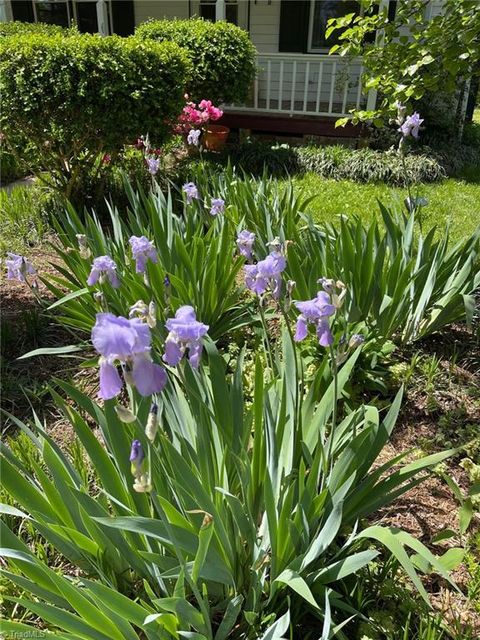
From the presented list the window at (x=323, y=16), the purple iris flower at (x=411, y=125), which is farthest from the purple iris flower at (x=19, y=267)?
the window at (x=323, y=16)

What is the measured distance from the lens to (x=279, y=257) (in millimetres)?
1517

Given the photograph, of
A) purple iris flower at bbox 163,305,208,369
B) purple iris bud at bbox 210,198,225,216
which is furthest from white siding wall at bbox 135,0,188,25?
purple iris flower at bbox 163,305,208,369

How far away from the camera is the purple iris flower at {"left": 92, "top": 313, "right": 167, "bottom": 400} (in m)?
0.88

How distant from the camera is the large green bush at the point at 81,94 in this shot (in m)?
4.50

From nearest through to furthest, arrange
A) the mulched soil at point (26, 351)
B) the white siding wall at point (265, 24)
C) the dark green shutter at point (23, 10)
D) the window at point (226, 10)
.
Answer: the mulched soil at point (26, 351) < the white siding wall at point (265, 24) < the window at point (226, 10) < the dark green shutter at point (23, 10)

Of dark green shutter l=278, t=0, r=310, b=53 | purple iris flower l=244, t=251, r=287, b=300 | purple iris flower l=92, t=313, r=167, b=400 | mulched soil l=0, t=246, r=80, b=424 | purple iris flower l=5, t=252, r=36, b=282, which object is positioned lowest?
mulched soil l=0, t=246, r=80, b=424

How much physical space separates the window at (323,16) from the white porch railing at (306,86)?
1.40 feet

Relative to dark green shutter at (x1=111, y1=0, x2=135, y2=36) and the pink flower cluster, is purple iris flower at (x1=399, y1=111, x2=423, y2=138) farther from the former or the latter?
dark green shutter at (x1=111, y1=0, x2=135, y2=36)

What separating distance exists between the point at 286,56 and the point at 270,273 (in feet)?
25.5

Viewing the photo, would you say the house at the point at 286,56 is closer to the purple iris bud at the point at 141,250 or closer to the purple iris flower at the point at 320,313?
the purple iris bud at the point at 141,250

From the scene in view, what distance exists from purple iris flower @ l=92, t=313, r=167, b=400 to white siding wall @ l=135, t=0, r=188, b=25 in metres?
11.8

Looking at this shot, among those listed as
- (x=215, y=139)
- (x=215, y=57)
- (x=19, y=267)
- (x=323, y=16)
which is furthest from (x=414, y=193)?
(x=323, y=16)

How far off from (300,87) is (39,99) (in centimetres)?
625

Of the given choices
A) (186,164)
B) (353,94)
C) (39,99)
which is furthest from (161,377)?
(353,94)
